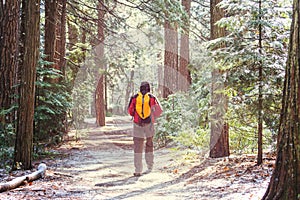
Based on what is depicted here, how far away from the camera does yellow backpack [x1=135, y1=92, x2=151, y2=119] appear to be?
822 centimetres

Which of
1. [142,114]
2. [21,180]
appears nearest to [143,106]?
[142,114]

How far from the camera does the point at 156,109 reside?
8.27m

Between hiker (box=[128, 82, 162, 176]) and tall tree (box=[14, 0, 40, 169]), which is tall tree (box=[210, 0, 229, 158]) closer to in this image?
hiker (box=[128, 82, 162, 176])

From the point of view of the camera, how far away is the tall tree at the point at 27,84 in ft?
24.9

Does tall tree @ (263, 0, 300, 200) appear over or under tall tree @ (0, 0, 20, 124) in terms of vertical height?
under

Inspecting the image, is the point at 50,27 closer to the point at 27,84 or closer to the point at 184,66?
the point at 27,84

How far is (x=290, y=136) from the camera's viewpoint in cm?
384

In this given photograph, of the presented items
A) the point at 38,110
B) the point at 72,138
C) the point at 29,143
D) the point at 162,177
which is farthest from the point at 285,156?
the point at 72,138

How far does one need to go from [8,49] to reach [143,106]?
15.3 feet

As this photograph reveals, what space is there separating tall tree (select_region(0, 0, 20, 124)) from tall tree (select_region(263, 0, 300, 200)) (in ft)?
27.0

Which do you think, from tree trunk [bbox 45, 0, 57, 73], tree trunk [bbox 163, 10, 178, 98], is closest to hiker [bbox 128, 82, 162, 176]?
tree trunk [bbox 45, 0, 57, 73]

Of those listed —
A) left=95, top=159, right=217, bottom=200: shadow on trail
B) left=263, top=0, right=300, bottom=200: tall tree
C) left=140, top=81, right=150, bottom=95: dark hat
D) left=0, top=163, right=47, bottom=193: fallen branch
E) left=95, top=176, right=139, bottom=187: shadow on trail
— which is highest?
left=140, top=81, right=150, bottom=95: dark hat

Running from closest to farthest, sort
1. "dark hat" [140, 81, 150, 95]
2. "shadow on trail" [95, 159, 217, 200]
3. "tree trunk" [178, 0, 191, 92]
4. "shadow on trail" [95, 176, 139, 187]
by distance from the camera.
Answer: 1. "shadow on trail" [95, 159, 217, 200]
2. "shadow on trail" [95, 176, 139, 187]
3. "dark hat" [140, 81, 150, 95]
4. "tree trunk" [178, 0, 191, 92]

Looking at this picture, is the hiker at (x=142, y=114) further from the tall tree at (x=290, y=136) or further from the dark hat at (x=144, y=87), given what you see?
the tall tree at (x=290, y=136)
